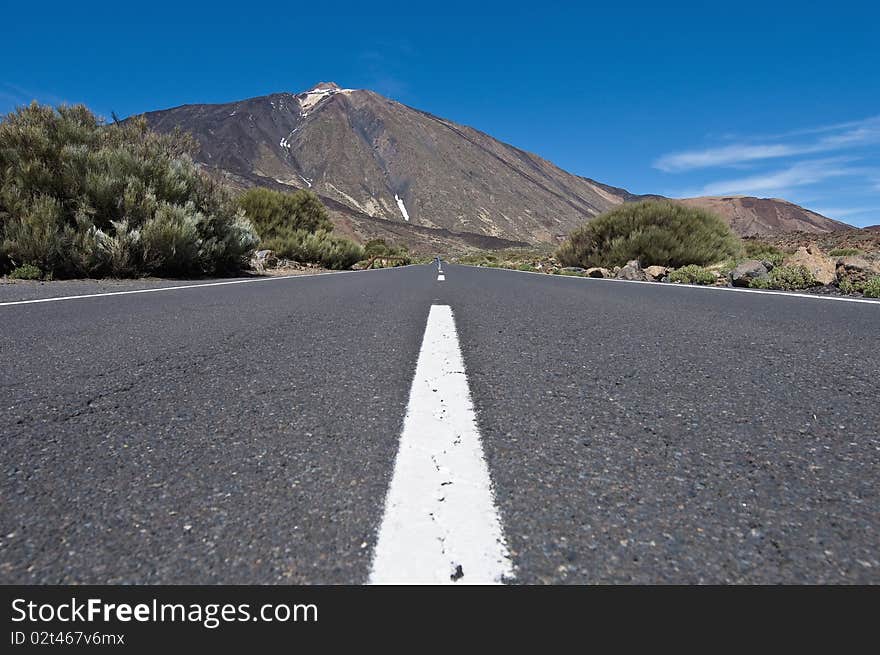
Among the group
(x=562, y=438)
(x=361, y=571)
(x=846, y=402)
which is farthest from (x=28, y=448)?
(x=846, y=402)

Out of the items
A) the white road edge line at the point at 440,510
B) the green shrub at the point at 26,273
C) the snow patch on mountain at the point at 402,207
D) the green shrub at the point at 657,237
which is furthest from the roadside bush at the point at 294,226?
the snow patch on mountain at the point at 402,207

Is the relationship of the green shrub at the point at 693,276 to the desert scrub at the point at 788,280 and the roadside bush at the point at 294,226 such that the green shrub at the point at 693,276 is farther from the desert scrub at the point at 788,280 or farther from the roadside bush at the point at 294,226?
the roadside bush at the point at 294,226

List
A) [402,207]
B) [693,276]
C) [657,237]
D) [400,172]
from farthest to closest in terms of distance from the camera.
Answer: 1. [400,172]
2. [402,207]
3. [657,237]
4. [693,276]

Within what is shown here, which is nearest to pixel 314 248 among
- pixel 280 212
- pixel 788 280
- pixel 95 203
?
pixel 280 212

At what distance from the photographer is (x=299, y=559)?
0.87 meters

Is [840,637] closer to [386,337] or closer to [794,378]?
[794,378]

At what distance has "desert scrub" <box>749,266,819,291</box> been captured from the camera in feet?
26.3

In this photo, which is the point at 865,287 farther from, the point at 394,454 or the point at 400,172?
the point at 400,172

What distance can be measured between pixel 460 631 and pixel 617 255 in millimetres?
17357

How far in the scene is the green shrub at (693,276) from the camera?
32.7ft

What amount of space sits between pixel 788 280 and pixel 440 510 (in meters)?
9.38

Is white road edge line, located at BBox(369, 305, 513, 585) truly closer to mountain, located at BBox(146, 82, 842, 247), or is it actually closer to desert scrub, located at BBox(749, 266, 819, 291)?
desert scrub, located at BBox(749, 266, 819, 291)

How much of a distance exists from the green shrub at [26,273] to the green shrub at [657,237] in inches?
620

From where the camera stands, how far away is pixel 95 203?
1021 cm
